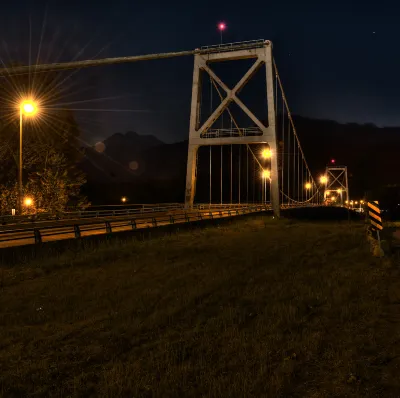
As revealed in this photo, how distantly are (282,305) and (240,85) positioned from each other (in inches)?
1316

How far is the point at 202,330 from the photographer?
6520 mm

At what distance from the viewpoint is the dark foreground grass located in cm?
475

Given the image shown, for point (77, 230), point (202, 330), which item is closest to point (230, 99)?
point (77, 230)

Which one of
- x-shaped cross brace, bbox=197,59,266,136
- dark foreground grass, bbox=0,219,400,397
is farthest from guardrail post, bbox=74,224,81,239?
x-shaped cross brace, bbox=197,59,266,136

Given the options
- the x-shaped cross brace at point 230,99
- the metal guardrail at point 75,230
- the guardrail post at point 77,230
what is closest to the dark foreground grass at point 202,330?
the metal guardrail at point 75,230

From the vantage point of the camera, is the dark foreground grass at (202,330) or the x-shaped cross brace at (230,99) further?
the x-shaped cross brace at (230,99)

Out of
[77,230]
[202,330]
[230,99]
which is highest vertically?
[230,99]

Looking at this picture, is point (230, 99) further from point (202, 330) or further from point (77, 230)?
point (202, 330)

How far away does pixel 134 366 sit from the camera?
5.20 meters

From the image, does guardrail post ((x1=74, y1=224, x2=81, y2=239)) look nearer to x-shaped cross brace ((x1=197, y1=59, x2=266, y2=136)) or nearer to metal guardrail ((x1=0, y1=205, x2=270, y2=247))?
metal guardrail ((x1=0, y1=205, x2=270, y2=247))

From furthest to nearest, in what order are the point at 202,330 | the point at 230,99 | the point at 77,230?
the point at 230,99 < the point at 77,230 < the point at 202,330

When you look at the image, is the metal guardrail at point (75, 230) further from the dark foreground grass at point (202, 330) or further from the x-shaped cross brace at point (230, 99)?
the x-shaped cross brace at point (230, 99)

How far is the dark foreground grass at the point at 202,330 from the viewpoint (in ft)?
15.6

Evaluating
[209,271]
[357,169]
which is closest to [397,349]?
[209,271]
